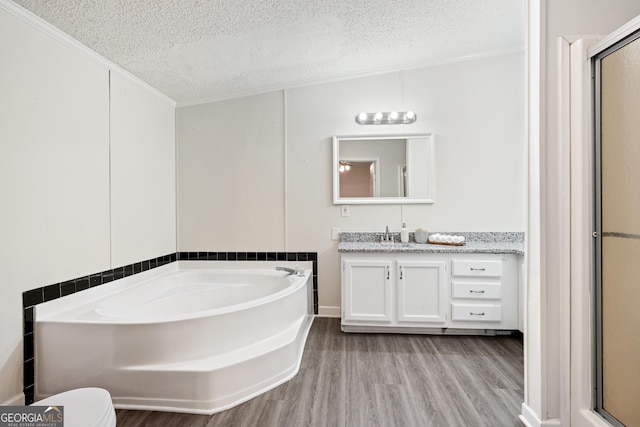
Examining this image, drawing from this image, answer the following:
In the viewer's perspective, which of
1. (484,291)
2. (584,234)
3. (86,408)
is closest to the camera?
(86,408)

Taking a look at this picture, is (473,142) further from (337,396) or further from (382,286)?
Answer: (337,396)

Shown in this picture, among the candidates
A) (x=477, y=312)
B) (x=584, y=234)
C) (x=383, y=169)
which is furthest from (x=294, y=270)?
(x=584, y=234)

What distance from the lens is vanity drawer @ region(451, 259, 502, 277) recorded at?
2.67 m

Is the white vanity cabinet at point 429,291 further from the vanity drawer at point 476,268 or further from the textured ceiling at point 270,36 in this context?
the textured ceiling at point 270,36

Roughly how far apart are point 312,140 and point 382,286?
1.66m

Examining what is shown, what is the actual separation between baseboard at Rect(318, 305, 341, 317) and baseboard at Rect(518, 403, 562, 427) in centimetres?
182

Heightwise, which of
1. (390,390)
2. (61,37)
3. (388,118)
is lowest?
(390,390)

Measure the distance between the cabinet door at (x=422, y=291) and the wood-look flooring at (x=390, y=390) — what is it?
0.22 metres

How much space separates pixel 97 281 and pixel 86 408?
129cm

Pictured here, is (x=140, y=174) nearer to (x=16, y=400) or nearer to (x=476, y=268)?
(x=16, y=400)

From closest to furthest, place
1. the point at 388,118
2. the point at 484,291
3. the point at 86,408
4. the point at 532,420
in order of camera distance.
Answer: the point at 86,408 → the point at 532,420 → the point at 484,291 → the point at 388,118

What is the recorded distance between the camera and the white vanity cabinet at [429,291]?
268cm

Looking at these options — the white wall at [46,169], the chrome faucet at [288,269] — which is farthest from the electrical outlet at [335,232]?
the white wall at [46,169]

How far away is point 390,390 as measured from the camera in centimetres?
192
